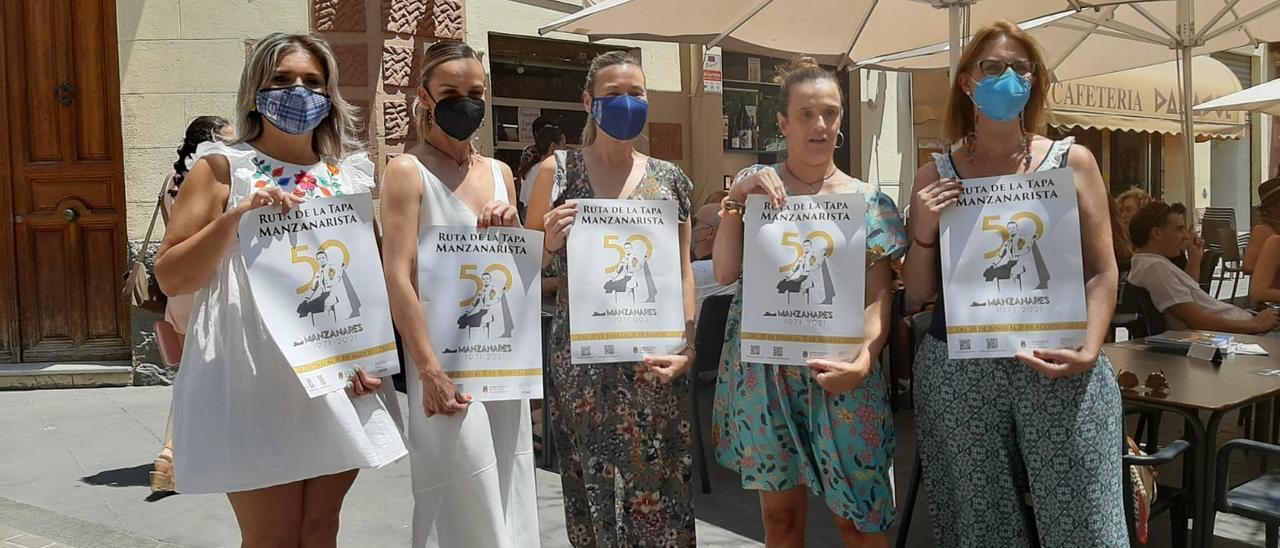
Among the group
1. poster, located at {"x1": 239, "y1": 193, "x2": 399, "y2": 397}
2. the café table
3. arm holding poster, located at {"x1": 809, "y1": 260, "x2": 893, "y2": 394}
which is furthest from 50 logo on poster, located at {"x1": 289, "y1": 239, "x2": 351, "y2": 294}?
the café table

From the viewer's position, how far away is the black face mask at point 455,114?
2.67 meters

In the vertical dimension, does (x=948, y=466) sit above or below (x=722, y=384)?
below

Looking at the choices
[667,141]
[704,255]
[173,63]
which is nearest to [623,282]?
[704,255]

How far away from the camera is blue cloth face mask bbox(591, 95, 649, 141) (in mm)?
2818

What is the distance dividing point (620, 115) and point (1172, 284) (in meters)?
4.04

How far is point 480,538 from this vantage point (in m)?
2.71

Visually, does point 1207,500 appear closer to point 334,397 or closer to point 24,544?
point 334,397

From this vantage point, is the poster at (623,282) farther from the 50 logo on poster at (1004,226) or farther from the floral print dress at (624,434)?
the 50 logo on poster at (1004,226)

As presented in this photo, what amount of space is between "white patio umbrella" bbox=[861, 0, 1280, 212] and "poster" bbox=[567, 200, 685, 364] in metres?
5.91

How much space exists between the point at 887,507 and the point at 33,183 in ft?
25.4

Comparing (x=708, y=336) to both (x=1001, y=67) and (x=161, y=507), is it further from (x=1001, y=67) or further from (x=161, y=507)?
(x=1001, y=67)

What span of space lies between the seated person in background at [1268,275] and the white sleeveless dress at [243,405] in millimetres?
5627

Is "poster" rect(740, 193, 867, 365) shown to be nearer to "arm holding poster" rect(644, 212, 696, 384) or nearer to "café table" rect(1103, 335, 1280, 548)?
"arm holding poster" rect(644, 212, 696, 384)

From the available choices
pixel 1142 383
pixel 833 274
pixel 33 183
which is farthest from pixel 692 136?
pixel 833 274
